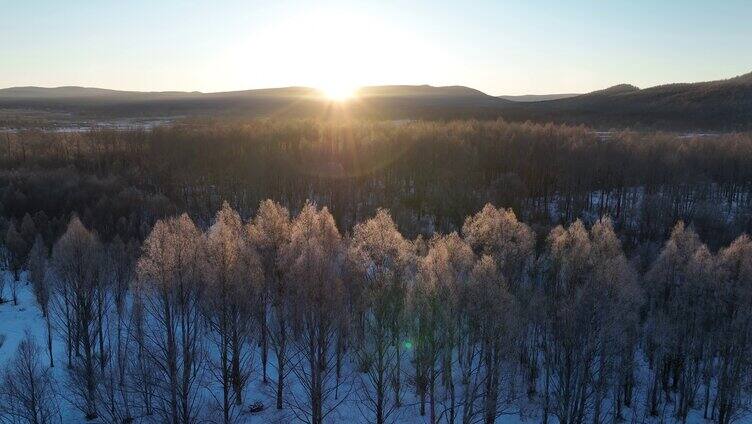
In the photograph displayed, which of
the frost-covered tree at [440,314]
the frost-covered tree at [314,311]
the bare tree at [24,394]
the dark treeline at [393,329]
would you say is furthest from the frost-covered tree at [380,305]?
the bare tree at [24,394]

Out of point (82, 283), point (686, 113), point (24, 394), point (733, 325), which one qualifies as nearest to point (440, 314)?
point (733, 325)

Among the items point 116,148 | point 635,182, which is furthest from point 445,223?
point 116,148

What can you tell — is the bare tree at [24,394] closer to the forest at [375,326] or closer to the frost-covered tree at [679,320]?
the forest at [375,326]

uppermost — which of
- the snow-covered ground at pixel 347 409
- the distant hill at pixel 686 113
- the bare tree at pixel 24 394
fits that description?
the distant hill at pixel 686 113

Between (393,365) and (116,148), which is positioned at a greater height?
(116,148)

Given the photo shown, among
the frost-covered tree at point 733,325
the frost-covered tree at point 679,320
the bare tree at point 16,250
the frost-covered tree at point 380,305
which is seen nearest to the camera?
the frost-covered tree at point 733,325

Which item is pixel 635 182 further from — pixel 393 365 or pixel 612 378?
pixel 393 365
